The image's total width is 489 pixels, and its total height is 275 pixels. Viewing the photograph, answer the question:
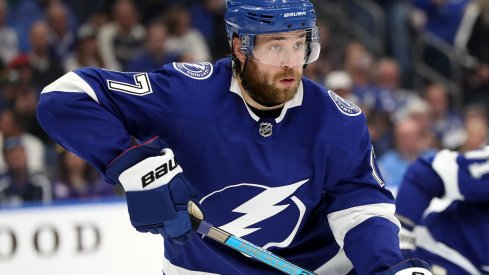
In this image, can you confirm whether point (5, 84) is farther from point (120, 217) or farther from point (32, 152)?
point (120, 217)

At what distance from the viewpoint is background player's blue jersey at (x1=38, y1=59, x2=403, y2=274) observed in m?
2.60

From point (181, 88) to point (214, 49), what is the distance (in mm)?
4561

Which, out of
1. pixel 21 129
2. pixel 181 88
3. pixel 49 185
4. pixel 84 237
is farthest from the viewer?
pixel 21 129

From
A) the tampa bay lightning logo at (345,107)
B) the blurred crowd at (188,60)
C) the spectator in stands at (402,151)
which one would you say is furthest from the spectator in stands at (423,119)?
the tampa bay lightning logo at (345,107)

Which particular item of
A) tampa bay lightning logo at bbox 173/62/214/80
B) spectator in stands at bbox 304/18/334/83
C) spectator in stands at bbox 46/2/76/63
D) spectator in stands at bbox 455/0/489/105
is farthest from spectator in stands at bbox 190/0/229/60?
tampa bay lightning logo at bbox 173/62/214/80

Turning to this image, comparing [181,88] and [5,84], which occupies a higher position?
[181,88]

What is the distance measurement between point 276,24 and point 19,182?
3.36 metres

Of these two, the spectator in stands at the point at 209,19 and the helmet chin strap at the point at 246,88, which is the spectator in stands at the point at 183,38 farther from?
the helmet chin strap at the point at 246,88

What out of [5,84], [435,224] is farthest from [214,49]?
[435,224]

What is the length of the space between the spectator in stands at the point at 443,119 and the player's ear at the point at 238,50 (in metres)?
4.79

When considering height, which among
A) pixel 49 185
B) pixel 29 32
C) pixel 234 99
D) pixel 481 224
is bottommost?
pixel 49 185

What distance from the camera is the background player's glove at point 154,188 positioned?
2.38m

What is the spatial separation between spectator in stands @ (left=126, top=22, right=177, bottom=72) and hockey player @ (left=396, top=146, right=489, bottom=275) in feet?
11.1

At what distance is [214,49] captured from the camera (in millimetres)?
7164
